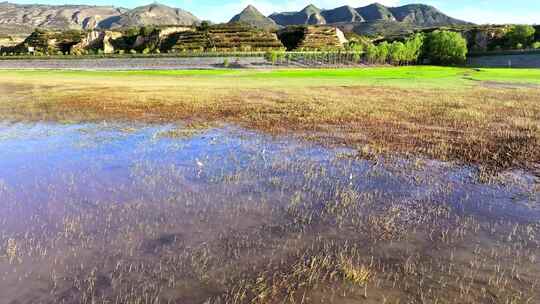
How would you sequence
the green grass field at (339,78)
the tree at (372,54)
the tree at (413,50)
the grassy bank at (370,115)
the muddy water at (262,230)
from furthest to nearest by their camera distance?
the tree at (413,50) → the tree at (372,54) → the green grass field at (339,78) → the grassy bank at (370,115) → the muddy water at (262,230)

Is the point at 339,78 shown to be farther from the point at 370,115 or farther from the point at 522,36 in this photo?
the point at 522,36

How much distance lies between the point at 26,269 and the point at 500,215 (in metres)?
10.9

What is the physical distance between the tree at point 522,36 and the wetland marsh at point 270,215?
17924 cm

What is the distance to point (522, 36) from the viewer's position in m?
174

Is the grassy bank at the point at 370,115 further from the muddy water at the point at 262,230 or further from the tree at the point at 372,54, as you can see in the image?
the tree at the point at 372,54

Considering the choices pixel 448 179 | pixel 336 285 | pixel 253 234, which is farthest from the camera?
pixel 448 179

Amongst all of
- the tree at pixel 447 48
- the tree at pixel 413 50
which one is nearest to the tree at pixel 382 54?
the tree at pixel 413 50

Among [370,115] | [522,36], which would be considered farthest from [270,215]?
[522,36]

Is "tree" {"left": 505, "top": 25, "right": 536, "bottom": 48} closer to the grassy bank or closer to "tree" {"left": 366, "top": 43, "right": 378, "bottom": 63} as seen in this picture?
"tree" {"left": 366, "top": 43, "right": 378, "bottom": 63}

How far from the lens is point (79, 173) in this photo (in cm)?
1474

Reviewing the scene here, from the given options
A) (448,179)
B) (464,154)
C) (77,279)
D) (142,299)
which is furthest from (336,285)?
(464,154)

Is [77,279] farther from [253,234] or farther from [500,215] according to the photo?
[500,215]

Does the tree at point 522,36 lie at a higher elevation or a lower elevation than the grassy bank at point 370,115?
higher

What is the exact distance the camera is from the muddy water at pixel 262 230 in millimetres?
7512
